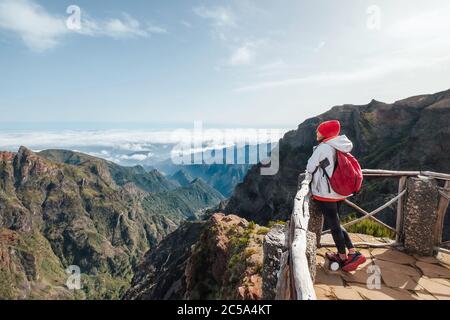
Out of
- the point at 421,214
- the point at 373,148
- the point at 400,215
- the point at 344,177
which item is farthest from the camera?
the point at 373,148

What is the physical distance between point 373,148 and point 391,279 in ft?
312

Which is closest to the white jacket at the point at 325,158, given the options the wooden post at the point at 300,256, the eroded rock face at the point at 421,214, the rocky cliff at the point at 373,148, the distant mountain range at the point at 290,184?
the wooden post at the point at 300,256

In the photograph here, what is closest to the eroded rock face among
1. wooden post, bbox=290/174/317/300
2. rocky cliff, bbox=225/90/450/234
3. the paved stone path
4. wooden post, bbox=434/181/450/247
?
wooden post, bbox=434/181/450/247

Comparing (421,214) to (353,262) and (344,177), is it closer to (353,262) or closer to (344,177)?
(353,262)

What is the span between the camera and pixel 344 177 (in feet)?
20.6

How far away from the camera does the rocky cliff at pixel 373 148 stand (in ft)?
212

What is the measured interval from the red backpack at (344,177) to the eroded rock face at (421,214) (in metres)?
2.42

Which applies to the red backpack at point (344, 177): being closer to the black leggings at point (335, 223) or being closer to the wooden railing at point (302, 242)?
the black leggings at point (335, 223)

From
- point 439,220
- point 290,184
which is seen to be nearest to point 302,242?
point 439,220
